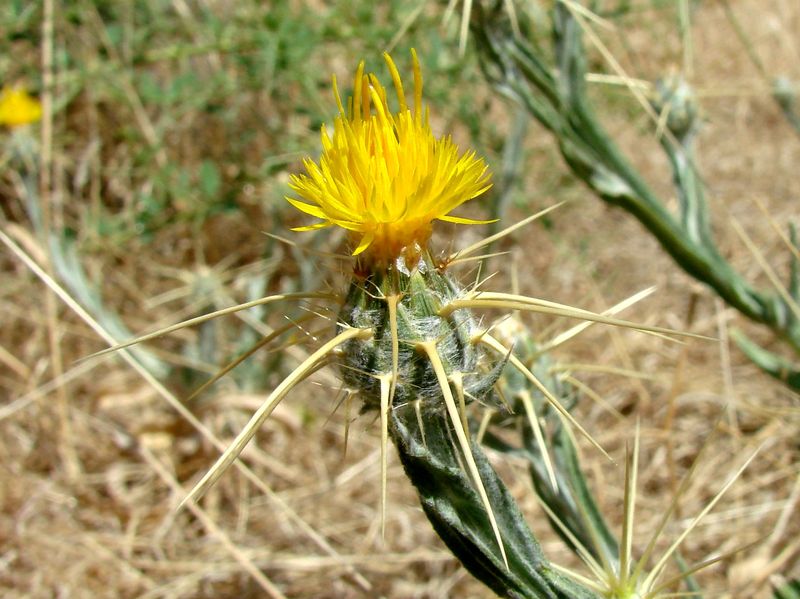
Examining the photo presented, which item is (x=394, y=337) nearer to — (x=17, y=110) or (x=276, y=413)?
(x=276, y=413)

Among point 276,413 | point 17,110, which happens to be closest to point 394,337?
point 276,413

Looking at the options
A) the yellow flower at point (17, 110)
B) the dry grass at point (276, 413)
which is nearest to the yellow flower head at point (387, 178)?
the dry grass at point (276, 413)

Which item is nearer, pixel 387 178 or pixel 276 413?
pixel 387 178

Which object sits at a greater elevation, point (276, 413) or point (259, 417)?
point (259, 417)

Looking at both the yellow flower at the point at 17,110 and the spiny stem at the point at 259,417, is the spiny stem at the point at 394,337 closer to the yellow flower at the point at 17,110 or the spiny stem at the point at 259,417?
the spiny stem at the point at 259,417

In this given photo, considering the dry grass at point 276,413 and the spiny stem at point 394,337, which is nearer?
the spiny stem at point 394,337

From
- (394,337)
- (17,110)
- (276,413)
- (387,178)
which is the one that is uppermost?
(17,110)

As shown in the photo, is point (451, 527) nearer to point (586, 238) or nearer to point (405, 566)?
point (405, 566)
